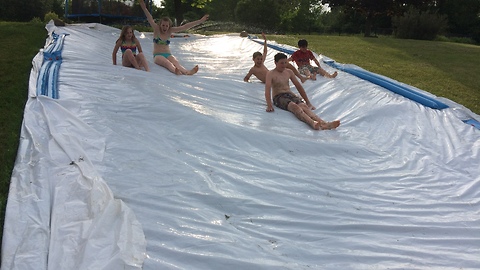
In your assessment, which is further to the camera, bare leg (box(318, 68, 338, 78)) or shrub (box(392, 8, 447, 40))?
shrub (box(392, 8, 447, 40))

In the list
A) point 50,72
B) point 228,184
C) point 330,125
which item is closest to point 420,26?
point 330,125

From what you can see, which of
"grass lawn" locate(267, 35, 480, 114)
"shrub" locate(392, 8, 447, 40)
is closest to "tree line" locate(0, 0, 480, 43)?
"shrub" locate(392, 8, 447, 40)

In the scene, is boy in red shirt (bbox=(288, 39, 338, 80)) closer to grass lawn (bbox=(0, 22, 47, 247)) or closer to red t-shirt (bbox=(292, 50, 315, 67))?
red t-shirt (bbox=(292, 50, 315, 67))

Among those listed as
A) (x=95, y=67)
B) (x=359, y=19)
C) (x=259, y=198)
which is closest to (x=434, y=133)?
(x=259, y=198)

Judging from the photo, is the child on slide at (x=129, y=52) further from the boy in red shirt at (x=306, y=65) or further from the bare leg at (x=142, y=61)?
the boy in red shirt at (x=306, y=65)

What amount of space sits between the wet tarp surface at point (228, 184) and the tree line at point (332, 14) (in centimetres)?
1139

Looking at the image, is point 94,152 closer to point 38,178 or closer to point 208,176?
point 38,178

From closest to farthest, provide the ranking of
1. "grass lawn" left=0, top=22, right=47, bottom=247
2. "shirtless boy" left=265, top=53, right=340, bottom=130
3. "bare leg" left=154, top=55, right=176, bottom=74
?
"grass lawn" left=0, top=22, right=47, bottom=247, "shirtless boy" left=265, top=53, right=340, bottom=130, "bare leg" left=154, top=55, right=176, bottom=74

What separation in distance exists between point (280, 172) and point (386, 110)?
7.18 feet

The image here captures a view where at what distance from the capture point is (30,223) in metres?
2.22

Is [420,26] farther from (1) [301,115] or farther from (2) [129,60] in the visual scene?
(1) [301,115]

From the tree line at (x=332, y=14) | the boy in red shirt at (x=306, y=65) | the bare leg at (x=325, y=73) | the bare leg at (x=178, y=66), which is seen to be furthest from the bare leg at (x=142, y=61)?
the tree line at (x=332, y=14)

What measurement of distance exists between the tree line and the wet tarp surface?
11394mm

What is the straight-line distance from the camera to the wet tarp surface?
2100mm
